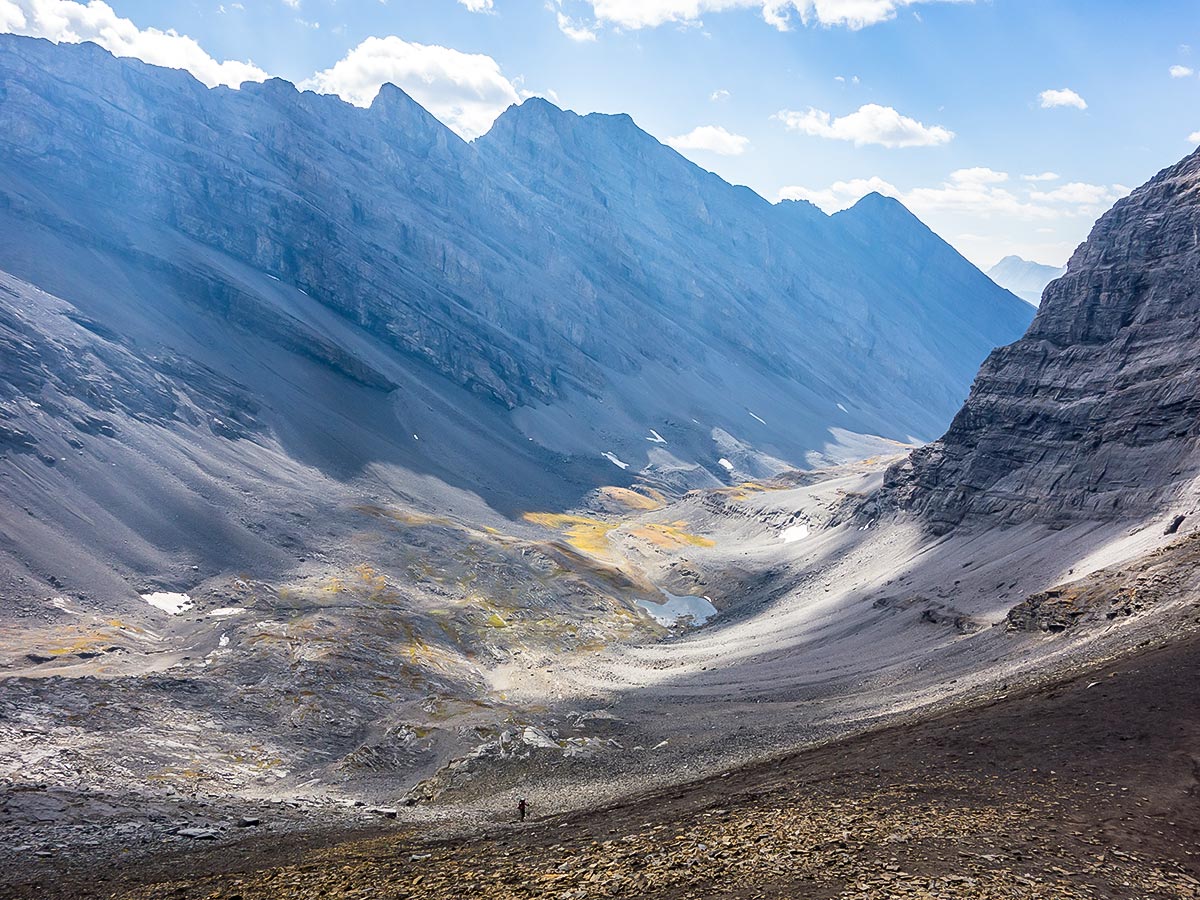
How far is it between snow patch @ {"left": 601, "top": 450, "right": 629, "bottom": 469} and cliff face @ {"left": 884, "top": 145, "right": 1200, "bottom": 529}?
92891 millimetres

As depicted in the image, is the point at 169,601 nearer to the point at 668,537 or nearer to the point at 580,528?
the point at 580,528

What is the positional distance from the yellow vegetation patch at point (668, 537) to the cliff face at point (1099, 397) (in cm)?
3774

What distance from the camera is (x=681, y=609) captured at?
97.9m

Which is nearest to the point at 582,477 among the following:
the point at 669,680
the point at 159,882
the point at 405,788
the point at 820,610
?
the point at 820,610

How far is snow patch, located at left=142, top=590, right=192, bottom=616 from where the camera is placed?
69831 mm

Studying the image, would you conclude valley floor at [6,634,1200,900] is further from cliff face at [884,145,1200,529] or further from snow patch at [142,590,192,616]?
snow patch at [142,590,192,616]

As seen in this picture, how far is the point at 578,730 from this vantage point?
49.8m

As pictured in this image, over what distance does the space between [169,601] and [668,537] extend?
82.7m

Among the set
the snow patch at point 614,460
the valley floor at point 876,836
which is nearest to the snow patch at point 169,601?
the valley floor at point 876,836

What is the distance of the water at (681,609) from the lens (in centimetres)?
9338

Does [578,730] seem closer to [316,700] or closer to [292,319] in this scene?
[316,700]

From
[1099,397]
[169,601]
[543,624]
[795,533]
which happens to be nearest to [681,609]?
[543,624]

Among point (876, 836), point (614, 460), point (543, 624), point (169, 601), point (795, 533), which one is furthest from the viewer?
point (614, 460)

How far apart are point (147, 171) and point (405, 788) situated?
189m
